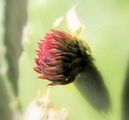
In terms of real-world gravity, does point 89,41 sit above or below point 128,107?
above

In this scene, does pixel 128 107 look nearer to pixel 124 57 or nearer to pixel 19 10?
pixel 124 57

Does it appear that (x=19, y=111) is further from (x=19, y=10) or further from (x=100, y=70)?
(x=100, y=70)

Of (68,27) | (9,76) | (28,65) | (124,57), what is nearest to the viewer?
(124,57)

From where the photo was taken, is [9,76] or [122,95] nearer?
[122,95]

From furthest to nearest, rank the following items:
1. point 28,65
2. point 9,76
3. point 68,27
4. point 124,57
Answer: point 9,76
point 28,65
point 68,27
point 124,57

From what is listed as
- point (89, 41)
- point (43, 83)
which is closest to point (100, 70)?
point (89, 41)

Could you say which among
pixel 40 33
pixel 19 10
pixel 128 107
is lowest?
pixel 128 107

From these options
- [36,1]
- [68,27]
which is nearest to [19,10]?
[36,1]
